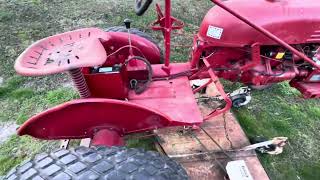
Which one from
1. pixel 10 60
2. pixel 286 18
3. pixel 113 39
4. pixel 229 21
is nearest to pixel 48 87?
pixel 10 60

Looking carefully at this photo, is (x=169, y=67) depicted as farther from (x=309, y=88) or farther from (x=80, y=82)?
(x=309, y=88)

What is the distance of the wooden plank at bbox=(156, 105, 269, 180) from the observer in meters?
2.35

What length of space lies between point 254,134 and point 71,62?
64.8 inches

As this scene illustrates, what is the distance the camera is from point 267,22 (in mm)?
2127

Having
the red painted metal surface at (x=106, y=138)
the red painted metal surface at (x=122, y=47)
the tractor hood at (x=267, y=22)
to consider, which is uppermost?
the tractor hood at (x=267, y=22)

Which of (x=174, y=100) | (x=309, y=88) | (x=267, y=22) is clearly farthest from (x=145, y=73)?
(x=309, y=88)

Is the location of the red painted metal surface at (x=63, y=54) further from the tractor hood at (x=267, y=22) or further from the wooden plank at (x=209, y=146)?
the wooden plank at (x=209, y=146)

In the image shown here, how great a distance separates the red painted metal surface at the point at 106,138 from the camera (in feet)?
6.57

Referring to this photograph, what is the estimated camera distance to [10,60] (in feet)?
11.7

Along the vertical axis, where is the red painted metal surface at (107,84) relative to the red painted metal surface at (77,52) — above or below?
below

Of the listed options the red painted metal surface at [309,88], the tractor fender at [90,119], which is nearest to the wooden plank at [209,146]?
the tractor fender at [90,119]

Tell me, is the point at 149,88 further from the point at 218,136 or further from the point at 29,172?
the point at 29,172

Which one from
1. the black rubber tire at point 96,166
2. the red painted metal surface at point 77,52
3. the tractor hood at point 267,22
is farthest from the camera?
the tractor hood at point 267,22

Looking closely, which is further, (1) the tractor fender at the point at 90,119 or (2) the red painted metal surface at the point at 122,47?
(2) the red painted metal surface at the point at 122,47
